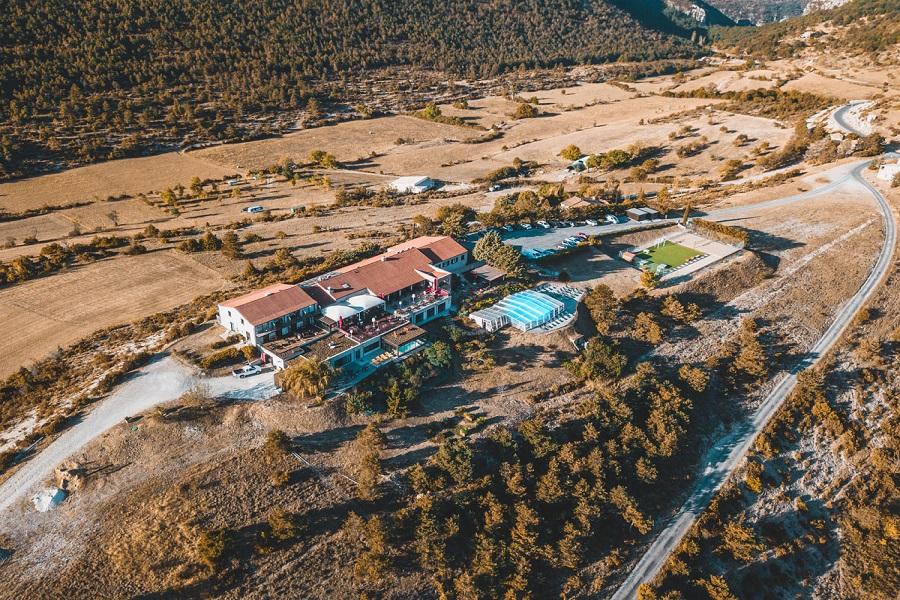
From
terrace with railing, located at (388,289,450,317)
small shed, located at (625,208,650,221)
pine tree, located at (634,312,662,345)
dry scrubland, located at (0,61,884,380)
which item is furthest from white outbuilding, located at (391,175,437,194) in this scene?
pine tree, located at (634,312,662,345)

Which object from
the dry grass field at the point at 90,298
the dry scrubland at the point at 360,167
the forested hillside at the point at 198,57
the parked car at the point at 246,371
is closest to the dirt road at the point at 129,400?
the parked car at the point at 246,371

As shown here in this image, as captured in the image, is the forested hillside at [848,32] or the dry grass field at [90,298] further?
the forested hillside at [848,32]

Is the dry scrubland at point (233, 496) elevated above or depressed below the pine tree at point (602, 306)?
below

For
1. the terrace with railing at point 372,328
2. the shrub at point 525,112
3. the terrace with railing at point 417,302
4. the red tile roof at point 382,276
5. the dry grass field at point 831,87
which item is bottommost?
the terrace with railing at point 372,328

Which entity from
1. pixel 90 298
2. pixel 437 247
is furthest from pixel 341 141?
pixel 90 298

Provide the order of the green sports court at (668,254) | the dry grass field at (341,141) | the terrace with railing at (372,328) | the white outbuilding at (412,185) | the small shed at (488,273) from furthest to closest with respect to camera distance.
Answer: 1. the dry grass field at (341,141)
2. the white outbuilding at (412,185)
3. the green sports court at (668,254)
4. the small shed at (488,273)
5. the terrace with railing at (372,328)

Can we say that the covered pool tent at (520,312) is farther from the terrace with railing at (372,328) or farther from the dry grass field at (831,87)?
the dry grass field at (831,87)

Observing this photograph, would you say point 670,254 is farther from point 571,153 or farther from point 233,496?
point 233,496
